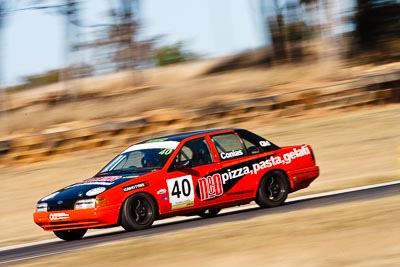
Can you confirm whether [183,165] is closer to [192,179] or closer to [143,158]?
[192,179]

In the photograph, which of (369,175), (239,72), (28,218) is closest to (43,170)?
(28,218)

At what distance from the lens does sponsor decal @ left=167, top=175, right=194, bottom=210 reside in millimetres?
12484

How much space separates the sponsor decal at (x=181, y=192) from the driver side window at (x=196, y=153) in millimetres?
338

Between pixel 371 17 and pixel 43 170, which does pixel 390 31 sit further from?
pixel 43 170

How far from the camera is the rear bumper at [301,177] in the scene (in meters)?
13.9

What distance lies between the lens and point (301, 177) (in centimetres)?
1406

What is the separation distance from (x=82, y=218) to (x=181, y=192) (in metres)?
1.42

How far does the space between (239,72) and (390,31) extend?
556 centimetres

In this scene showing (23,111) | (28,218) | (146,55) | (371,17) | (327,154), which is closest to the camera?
(28,218)

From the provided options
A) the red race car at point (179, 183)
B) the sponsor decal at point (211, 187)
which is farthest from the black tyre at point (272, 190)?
the sponsor decal at point (211, 187)

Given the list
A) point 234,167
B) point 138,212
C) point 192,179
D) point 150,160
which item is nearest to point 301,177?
point 234,167

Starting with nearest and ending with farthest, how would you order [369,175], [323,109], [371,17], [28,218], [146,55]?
[28,218] → [369,175] → [323,109] → [371,17] → [146,55]

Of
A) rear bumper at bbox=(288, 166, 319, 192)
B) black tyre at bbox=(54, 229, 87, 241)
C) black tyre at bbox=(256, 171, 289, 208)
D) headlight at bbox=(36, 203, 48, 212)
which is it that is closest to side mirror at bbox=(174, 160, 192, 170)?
black tyre at bbox=(256, 171, 289, 208)

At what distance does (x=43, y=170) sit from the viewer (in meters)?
22.5
